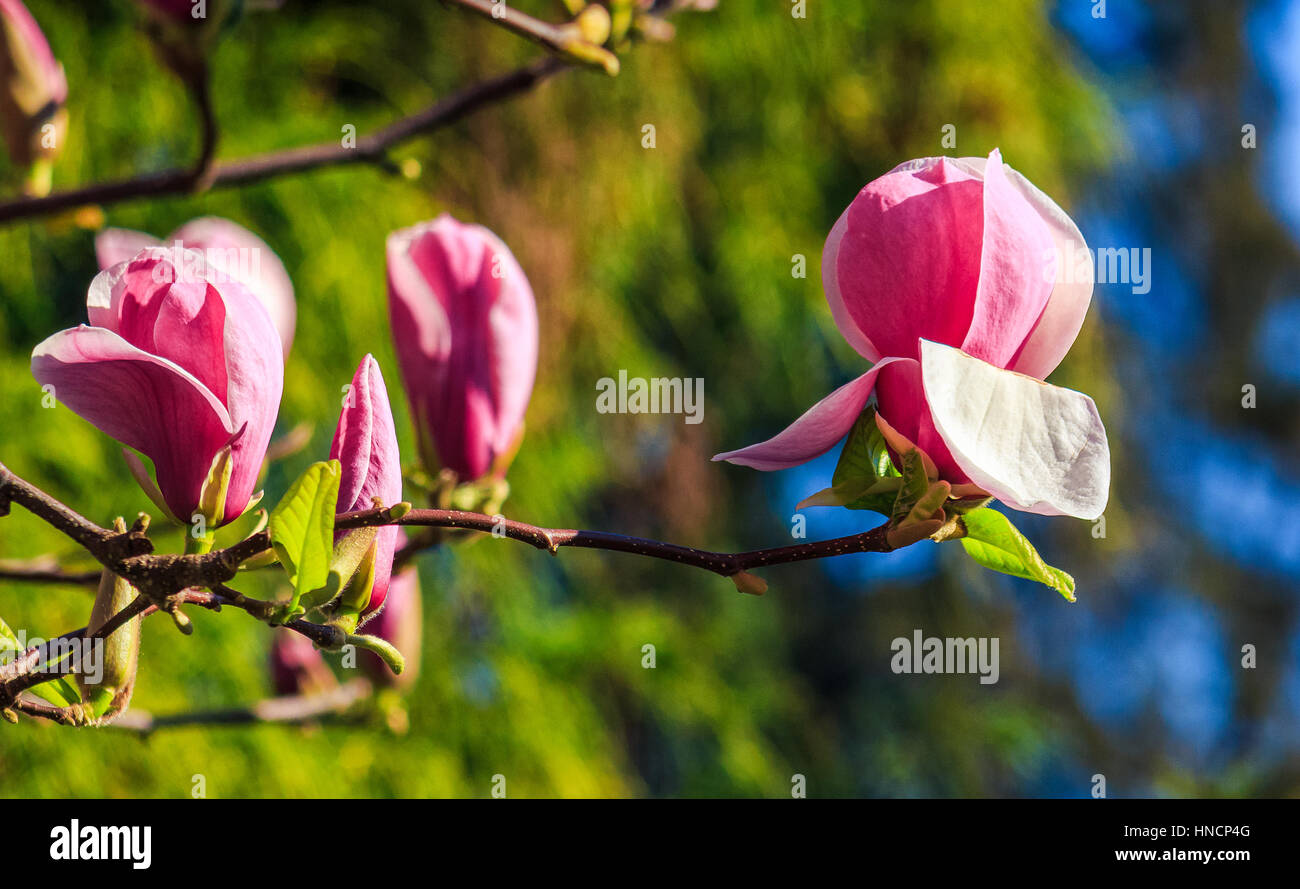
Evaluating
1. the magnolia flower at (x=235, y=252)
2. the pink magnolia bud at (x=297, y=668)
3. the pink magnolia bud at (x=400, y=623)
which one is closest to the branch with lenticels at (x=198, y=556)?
the magnolia flower at (x=235, y=252)

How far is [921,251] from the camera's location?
270 millimetres

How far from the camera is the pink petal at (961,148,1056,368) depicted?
26 centimetres

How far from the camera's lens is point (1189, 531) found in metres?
3.83

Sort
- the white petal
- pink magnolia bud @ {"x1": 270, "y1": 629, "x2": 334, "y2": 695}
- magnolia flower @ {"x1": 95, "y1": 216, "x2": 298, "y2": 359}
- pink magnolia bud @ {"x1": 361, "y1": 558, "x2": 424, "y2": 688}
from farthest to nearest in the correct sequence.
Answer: pink magnolia bud @ {"x1": 270, "y1": 629, "x2": 334, "y2": 695} < pink magnolia bud @ {"x1": 361, "y1": 558, "x2": 424, "y2": 688} < magnolia flower @ {"x1": 95, "y1": 216, "x2": 298, "y2": 359} < the white petal

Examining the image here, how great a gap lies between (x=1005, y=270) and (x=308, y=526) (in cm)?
18

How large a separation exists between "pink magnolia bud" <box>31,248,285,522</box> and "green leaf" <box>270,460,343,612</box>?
0.04 m

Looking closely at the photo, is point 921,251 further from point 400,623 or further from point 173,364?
point 400,623

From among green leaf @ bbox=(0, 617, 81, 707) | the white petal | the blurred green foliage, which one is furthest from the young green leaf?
the blurred green foliage

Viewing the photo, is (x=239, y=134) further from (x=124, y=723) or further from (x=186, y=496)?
(x=186, y=496)

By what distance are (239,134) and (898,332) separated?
148 cm

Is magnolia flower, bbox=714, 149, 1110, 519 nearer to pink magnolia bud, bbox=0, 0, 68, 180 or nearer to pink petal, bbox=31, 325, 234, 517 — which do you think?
pink petal, bbox=31, 325, 234, 517

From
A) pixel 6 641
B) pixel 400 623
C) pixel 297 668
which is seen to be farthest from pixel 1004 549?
pixel 297 668

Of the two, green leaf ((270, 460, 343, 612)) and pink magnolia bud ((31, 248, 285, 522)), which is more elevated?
pink magnolia bud ((31, 248, 285, 522))
